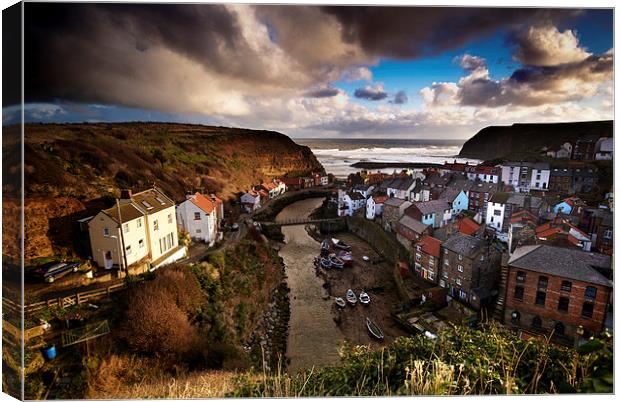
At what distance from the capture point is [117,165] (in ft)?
11.2

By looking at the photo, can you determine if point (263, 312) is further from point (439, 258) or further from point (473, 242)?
point (473, 242)

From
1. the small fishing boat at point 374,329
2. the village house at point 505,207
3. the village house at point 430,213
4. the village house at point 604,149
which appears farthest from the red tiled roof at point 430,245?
the village house at point 604,149

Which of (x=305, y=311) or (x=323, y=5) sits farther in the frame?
(x=305, y=311)

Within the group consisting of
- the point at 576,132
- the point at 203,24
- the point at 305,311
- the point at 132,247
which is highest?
the point at 203,24

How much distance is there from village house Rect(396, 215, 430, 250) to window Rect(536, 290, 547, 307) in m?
3.05

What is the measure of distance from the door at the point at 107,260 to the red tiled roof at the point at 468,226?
Result: 5928mm

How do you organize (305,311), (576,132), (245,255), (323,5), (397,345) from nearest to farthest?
(397,345), (323,5), (576,132), (245,255), (305,311)

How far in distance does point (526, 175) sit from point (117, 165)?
17.1 ft

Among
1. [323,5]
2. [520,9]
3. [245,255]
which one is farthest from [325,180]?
[520,9]

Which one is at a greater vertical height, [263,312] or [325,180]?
[325,180]

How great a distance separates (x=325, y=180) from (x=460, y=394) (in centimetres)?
300

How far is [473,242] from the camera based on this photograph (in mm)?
5660

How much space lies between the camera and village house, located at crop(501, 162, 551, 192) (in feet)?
12.0

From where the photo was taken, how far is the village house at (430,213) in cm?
695
